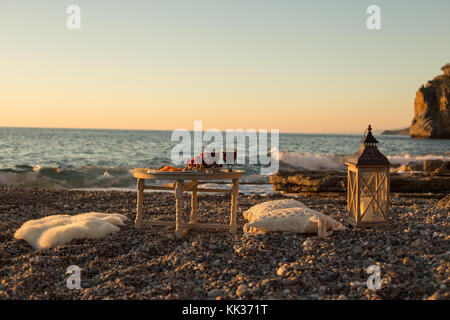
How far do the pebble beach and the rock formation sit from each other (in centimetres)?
7564

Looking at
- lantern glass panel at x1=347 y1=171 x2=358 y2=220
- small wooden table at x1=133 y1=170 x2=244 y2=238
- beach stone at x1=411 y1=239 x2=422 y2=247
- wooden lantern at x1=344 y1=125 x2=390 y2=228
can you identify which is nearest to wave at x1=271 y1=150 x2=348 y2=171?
lantern glass panel at x1=347 y1=171 x2=358 y2=220

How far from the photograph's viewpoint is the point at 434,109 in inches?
2970

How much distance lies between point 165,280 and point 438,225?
13.9 feet

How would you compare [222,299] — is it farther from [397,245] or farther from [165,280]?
[397,245]

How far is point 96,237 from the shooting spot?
6180 millimetres

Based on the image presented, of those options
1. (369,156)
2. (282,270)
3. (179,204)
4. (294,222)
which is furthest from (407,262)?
(179,204)

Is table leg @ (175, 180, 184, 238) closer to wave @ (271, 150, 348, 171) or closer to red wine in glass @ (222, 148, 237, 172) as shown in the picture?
red wine in glass @ (222, 148, 237, 172)

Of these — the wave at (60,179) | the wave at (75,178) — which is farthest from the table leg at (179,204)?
the wave at (60,179)

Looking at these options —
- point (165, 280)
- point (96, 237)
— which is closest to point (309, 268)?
point (165, 280)

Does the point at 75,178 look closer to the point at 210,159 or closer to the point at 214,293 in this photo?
the point at 210,159

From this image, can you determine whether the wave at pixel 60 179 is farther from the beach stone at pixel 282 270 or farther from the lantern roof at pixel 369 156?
the beach stone at pixel 282 270

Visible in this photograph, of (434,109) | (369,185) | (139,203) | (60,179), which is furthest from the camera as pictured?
(434,109)

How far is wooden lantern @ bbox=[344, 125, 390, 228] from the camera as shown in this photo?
5922mm

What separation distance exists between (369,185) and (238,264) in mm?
2564
